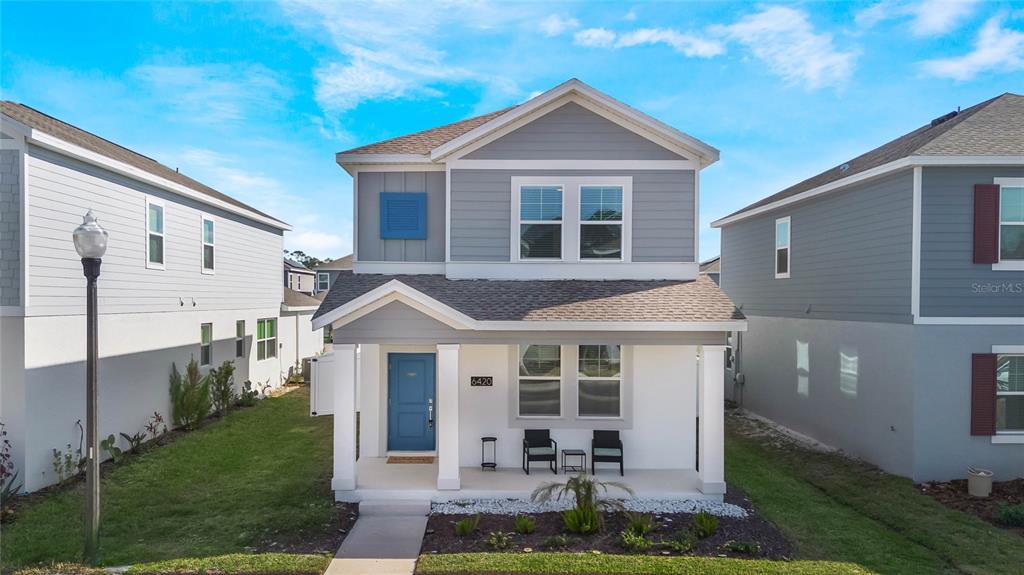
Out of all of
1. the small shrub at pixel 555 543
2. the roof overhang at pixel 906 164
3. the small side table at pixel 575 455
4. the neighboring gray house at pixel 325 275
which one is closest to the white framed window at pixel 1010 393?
the roof overhang at pixel 906 164

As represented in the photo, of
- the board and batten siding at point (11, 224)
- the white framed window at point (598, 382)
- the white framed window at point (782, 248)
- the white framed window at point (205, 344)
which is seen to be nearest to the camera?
the board and batten siding at point (11, 224)

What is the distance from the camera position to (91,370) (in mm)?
5848

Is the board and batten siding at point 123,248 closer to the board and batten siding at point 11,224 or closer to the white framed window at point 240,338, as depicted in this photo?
the board and batten siding at point 11,224

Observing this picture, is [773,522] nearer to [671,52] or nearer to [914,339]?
[914,339]

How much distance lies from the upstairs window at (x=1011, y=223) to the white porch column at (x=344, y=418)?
464 inches

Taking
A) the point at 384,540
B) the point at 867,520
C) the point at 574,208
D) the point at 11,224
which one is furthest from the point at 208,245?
the point at 867,520

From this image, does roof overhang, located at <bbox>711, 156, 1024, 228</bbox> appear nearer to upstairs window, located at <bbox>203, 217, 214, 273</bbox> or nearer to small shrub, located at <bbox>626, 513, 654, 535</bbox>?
small shrub, located at <bbox>626, 513, 654, 535</bbox>

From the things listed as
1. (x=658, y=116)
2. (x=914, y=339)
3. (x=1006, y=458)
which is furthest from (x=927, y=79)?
(x=1006, y=458)

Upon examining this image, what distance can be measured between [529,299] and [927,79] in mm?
11337

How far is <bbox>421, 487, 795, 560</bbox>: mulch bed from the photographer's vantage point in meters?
6.55

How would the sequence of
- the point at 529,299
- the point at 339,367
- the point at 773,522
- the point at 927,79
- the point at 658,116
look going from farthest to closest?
1. the point at 927,79
2. the point at 658,116
3. the point at 529,299
4. the point at 339,367
5. the point at 773,522

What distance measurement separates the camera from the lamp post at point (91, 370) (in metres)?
5.72

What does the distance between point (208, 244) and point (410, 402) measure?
8.72m

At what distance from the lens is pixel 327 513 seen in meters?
7.69
